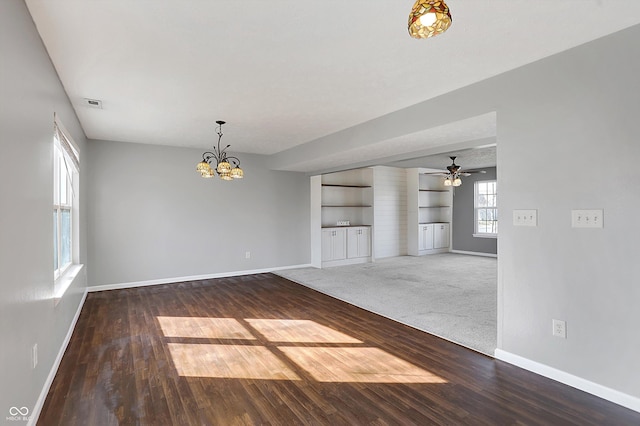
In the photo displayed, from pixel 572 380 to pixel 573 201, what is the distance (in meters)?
1.33

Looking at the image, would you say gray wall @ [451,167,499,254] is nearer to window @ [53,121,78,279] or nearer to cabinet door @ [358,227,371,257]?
cabinet door @ [358,227,371,257]

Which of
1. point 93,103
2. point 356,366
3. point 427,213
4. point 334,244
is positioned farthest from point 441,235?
point 93,103

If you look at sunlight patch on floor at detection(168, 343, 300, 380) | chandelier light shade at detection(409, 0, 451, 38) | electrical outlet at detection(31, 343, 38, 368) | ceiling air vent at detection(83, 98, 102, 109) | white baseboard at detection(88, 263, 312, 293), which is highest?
ceiling air vent at detection(83, 98, 102, 109)

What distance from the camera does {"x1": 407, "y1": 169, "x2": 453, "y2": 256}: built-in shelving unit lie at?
9305 millimetres

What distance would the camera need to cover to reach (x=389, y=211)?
9062 mm

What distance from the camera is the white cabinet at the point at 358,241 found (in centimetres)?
797

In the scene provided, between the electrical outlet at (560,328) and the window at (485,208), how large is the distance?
711 centimetres

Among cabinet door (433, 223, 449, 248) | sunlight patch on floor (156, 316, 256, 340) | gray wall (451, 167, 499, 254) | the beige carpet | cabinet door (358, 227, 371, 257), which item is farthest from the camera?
cabinet door (433, 223, 449, 248)

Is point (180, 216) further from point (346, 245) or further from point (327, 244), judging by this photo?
point (346, 245)

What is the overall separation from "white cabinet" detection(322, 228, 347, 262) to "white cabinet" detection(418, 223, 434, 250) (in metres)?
2.66

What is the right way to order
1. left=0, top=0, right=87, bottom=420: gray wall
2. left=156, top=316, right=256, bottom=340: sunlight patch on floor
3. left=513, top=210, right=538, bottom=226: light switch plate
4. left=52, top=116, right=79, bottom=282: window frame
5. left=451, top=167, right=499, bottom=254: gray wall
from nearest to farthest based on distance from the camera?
left=0, top=0, right=87, bottom=420: gray wall < left=513, top=210, right=538, bottom=226: light switch plate < left=52, top=116, right=79, bottom=282: window frame < left=156, top=316, right=256, bottom=340: sunlight patch on floor < left=451, top=167, right=499, bottom=254: gray wall

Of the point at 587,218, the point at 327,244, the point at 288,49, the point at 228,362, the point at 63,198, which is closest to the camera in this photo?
the point at 587,218

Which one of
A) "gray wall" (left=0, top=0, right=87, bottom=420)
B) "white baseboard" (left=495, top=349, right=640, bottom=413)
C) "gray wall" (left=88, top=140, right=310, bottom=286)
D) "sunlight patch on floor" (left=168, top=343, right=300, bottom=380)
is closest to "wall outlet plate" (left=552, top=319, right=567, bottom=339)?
"white baseboard" (left=495, top=349, right=640, bottom=413)

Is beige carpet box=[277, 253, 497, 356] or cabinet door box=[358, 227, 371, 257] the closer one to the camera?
beige carpet box=[277, 253, 497, 356]
